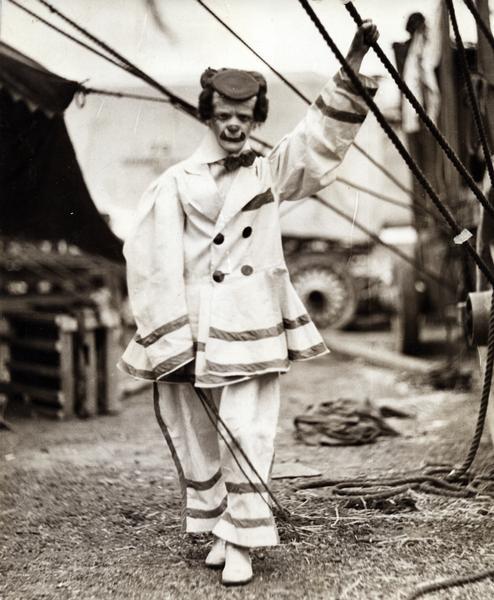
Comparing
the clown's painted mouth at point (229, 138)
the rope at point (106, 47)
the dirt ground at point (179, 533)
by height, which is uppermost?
the rope at point (106, 47)

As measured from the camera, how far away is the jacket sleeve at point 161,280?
2623 millimetres

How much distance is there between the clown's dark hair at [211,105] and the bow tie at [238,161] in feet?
0.44

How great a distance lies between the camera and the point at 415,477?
355 cm

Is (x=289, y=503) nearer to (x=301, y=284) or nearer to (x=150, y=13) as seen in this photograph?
(x=150, y=13)

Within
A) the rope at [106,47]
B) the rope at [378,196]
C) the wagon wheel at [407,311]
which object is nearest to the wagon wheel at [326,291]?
the wagon wheel at [407,311]

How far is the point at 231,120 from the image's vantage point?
268 centimetres

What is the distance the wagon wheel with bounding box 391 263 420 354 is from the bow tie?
6016mm

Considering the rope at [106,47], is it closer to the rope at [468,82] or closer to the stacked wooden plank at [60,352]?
the rope at [468,82]

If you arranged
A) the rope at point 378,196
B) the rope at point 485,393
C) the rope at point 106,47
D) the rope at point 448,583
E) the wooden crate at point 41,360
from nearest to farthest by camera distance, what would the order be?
1. the rope at point 448,583
2. the rope at point 485,393
3. the rope at point 106,47
4. the rope at point 378,196
5. the wooden crate at point 41,360

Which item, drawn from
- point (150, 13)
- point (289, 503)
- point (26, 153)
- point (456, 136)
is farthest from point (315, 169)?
point (26, 153)

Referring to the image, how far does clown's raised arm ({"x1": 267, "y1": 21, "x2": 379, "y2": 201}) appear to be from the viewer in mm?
2650

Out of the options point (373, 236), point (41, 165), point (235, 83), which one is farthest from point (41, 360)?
point (235, 83)

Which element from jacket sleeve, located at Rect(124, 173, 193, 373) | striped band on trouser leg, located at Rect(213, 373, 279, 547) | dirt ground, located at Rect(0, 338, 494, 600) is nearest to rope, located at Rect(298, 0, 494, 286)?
jacket sleeve, located at Rect(124, 173, 193, 373)

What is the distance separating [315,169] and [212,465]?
3.47ft
